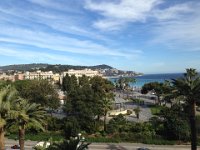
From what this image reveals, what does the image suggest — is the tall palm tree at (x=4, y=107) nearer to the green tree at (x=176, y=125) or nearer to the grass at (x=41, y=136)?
the grass at (x=41, y=136)

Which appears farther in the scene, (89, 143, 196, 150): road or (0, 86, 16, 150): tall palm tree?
(89, 143, 196, 150): road

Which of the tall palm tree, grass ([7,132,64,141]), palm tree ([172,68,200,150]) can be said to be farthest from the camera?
grass ([7,132,64,141])

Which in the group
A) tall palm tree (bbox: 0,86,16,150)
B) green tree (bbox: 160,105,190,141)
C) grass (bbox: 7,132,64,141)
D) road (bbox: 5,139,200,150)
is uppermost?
tall palm tree (bbox: 0,86,16,150)

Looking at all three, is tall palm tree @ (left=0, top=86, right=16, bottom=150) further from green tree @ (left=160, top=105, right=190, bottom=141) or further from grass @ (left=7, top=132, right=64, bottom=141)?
green tree @ (left=160, top=105, right=190, bottom=141)

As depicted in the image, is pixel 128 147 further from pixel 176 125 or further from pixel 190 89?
pixel 190 89

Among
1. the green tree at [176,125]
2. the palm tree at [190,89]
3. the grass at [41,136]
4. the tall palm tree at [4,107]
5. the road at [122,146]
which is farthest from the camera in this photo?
the grass at [41,136]

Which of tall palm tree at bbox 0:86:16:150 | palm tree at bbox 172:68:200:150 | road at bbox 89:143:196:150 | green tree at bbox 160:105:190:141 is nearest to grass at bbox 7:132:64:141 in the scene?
road at bbox 89:143:196:150

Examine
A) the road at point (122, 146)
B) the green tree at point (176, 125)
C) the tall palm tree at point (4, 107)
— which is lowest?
the road at point (122, 146)

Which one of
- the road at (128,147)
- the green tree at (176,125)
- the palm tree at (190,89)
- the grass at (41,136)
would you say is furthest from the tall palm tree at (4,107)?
the green tree at (176,125)

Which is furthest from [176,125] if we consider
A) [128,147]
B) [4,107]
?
[4,107]

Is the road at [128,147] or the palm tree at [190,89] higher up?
the palm tree at [190,89]

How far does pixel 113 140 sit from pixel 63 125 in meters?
11.8

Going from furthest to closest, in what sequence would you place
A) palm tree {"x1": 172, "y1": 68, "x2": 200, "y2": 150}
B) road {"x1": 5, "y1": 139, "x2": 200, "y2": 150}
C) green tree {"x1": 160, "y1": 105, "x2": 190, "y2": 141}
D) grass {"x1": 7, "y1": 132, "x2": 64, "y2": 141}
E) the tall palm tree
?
grass {"x1": 7, "y1": 132, "x2": 64, "y2": 141}
green tree {"x1": 160, "y1": 105, "x2": 190, "y2": 141}
road {"x1": 5, "y1": 139, "x2": 200, "y2": 150}
palm tree {"x1": 172, "y1": 68, "x2": 200, "y2": 150}
the tall palm tree

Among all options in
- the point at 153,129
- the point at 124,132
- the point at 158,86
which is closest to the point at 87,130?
the point at 124,132
